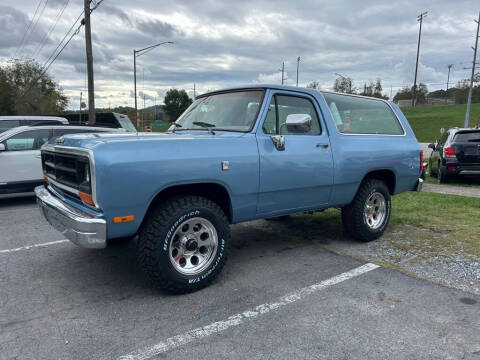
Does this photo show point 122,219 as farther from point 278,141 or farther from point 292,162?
point 292,162

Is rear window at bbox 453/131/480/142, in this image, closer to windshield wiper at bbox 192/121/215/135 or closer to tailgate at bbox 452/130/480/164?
tailgate at bbox 452/130/480/164

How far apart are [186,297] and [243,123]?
1.84 meters

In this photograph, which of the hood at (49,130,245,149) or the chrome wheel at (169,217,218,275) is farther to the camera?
the chrome wheel at (169,217,218,275)

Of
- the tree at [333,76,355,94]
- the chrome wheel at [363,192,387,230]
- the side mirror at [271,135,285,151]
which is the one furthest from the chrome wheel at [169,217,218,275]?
the tree at [333,76,355,94]

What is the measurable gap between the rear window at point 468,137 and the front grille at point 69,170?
983 cm

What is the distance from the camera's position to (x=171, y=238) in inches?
131

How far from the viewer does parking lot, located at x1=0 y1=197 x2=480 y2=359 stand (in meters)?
2.67

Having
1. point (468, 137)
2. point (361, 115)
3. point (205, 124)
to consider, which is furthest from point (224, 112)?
point (468, 137)

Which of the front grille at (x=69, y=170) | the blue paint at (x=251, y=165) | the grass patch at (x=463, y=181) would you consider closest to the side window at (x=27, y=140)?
the front grille at (x=69, y=170)

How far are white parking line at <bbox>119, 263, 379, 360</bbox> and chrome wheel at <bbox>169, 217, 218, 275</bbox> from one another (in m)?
0.65

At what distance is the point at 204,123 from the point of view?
4438 millimetres

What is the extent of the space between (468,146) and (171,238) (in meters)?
9.31

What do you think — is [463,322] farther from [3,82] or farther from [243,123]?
[3,82]

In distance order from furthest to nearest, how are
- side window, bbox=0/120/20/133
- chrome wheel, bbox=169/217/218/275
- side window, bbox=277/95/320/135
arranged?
side window, bbox=0/120/20/133 < side window, bbox=277/95/320/135 < chrome wheel, bbox=169/217/218/275
